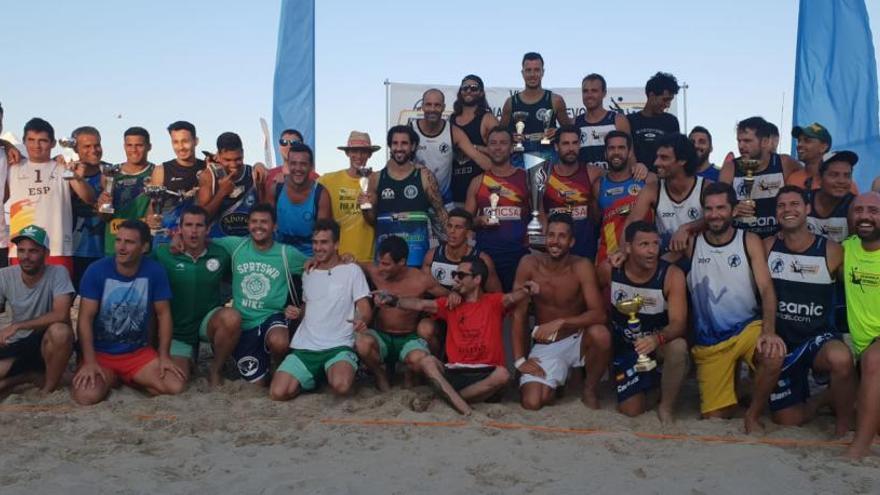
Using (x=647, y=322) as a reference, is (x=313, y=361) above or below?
below

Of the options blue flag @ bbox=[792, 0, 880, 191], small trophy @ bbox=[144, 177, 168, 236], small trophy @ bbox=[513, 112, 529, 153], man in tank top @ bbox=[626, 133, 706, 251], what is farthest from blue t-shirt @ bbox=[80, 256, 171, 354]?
blue flag @ bbox=[792, 0, 880, 191]

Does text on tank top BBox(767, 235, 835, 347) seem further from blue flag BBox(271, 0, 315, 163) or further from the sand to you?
blue flag BBox(271, 0, 315, 163)

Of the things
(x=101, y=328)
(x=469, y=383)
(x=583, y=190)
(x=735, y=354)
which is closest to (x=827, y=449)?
(x=735, y=354)

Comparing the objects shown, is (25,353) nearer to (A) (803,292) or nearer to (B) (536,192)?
(B) (536,192)

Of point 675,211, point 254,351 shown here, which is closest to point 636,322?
point 675,211

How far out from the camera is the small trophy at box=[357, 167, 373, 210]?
19.7 feet

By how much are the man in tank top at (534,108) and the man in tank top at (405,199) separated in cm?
101

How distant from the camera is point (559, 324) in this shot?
208 inches

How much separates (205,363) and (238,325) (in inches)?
42.9

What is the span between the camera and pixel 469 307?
5465 mm

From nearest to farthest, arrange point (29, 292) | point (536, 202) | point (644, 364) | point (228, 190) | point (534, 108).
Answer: point (644, 364) < point (29, 292) < point (536, 202) < point (228, 190) < point (534, 108)

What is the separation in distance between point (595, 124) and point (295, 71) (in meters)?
4.68

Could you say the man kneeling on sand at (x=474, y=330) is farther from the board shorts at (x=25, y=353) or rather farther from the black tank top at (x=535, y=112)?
the board shorts at (x=25, y=353)

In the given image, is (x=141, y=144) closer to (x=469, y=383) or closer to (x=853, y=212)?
(x=469, y=383)
